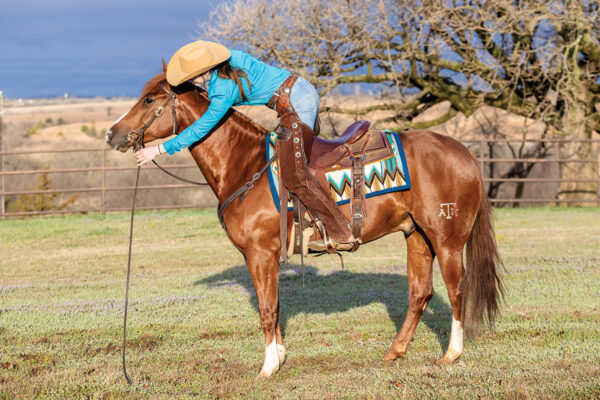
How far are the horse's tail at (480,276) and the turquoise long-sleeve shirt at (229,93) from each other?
1991mm

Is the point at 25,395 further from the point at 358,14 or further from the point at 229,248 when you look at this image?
the point at 358,14

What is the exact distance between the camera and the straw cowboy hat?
15.0 ft

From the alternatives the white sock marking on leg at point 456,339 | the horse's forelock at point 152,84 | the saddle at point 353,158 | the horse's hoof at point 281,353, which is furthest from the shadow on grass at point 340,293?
the horse's forelock at point 152,84

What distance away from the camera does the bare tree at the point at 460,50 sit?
17000 millimetres

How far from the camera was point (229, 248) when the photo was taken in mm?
12148

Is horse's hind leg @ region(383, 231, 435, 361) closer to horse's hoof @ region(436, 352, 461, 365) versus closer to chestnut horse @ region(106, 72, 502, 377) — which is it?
chestnut horse @ region(106, 72, 502, 377)

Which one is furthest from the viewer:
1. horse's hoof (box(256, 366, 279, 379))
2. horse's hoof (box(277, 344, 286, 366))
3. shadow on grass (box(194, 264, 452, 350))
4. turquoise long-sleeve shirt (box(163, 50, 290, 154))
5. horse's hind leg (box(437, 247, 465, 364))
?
shadow on grass (box(194, 264, 452, 350))

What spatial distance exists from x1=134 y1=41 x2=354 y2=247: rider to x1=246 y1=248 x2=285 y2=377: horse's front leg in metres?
0.52

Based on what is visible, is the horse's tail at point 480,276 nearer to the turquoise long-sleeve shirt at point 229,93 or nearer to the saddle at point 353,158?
the saddle at point 353,158

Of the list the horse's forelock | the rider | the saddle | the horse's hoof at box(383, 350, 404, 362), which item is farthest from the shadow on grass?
the horse's forelock

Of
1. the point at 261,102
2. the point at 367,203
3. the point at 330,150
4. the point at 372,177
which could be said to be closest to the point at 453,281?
the point at 367,203

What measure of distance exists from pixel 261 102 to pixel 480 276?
7.65 feet

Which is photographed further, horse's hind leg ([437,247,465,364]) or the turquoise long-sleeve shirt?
horse's hind leg ([437,247,465,364])

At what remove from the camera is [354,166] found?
486 cm
